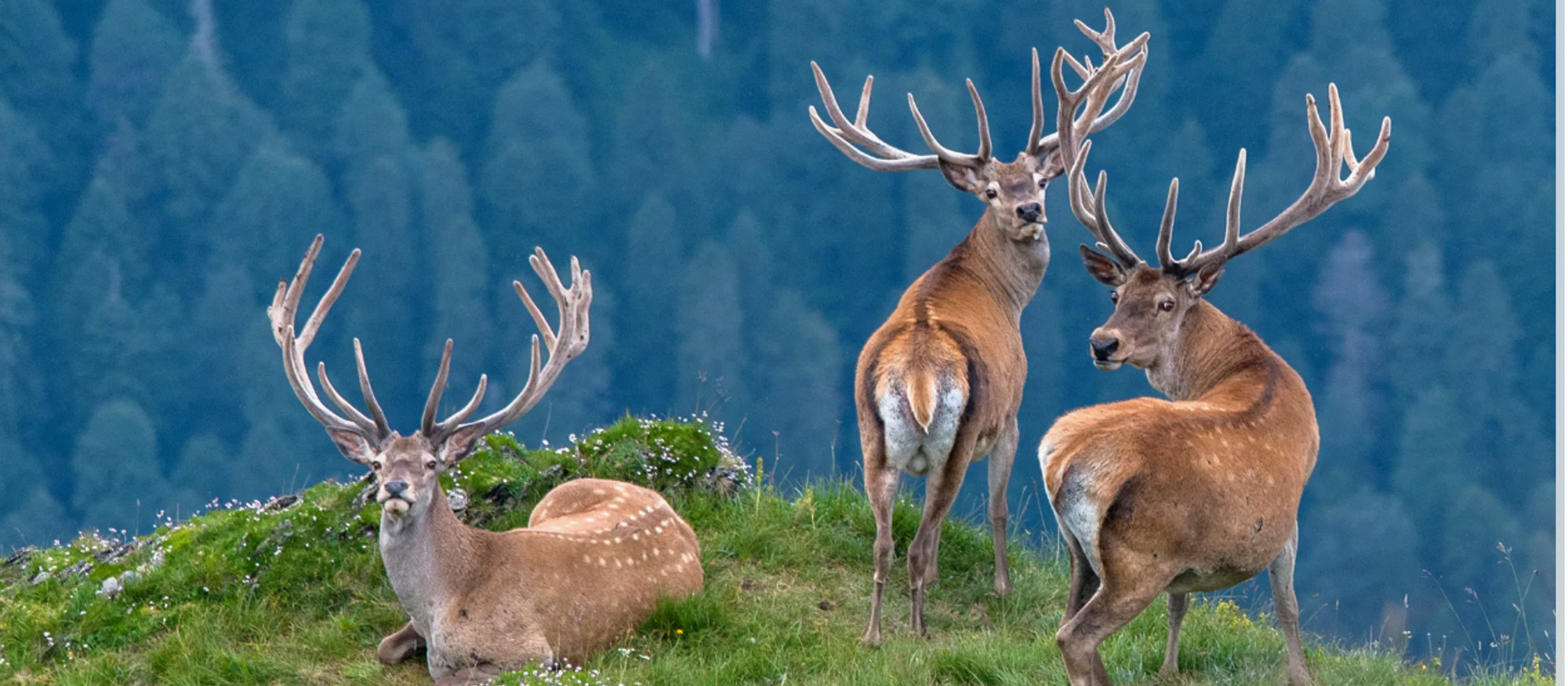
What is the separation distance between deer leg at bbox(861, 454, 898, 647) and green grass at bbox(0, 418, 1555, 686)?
155 mm

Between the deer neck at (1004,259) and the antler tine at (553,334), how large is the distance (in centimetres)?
258

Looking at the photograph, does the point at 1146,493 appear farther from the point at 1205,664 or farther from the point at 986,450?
the point at 986,450

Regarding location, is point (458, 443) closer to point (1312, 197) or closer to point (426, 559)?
point (426, 559)

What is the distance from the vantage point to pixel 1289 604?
7.00 m

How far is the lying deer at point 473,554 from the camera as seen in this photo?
734cm

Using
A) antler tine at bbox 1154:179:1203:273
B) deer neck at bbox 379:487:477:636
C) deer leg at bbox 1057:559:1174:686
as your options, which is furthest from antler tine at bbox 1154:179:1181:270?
deer neck at bbox 379:487:477:636

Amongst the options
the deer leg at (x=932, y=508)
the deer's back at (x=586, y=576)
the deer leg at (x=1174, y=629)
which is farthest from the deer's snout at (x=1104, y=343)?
the deer's back at (x=586, y=576)

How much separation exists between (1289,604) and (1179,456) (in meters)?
1.37

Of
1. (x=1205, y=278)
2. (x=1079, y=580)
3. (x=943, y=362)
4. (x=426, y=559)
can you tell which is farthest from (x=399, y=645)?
(x=1205, y=278)

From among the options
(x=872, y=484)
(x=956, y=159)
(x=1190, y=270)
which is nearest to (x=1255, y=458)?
(x=1190, y=270)

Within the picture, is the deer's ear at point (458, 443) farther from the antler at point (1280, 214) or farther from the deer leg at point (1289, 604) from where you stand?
the deer leg at point (1289, 604)

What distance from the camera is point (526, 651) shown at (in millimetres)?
7406

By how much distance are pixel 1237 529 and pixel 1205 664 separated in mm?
1677

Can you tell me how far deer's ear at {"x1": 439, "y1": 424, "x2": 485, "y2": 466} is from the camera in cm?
740
